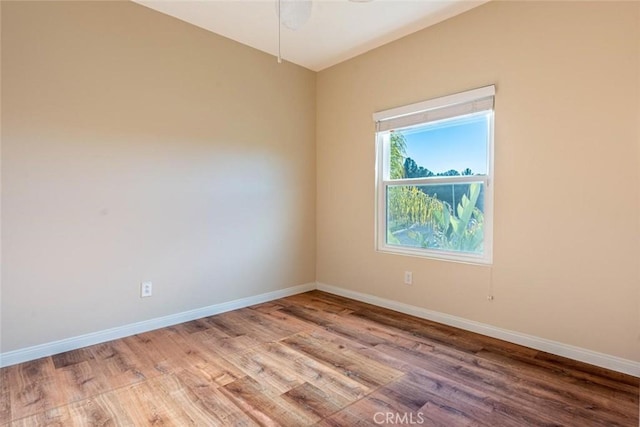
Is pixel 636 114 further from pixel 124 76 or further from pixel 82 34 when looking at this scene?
pixel 82 34

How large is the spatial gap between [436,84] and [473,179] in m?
0.91

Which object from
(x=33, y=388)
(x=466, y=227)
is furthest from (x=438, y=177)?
(x=33, y=388)

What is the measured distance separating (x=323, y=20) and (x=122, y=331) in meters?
3.09

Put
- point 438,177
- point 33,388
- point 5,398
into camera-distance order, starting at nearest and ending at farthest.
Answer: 1. point 5,398
2. point 33,388
3. point 438,177

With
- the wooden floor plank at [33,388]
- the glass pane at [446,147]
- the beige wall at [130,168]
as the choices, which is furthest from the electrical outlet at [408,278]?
the wooden floor plank at [33,388]

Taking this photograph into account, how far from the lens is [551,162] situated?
2395 mm

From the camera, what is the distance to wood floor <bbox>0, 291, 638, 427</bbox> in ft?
5.65

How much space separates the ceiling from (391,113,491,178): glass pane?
2.96ft

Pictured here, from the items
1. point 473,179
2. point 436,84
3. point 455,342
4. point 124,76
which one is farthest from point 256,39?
point 455,342

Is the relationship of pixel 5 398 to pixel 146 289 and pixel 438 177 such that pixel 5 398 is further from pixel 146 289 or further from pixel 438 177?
pixel 438 177

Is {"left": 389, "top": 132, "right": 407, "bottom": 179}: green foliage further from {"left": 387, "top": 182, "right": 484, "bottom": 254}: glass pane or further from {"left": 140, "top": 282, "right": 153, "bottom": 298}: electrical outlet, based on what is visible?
{"left": 140, "top": 282, "right": 153, "bottom": 298}: electrical outlet

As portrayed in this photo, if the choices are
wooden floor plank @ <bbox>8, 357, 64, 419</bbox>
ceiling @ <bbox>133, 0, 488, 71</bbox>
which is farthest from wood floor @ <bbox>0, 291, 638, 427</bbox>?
ceiling @ <bbox>133, 0, 488, 71</bbox>

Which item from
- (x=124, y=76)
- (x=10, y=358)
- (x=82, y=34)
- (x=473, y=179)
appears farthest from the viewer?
(x=473, y=179)

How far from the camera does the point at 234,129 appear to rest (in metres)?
3.36
